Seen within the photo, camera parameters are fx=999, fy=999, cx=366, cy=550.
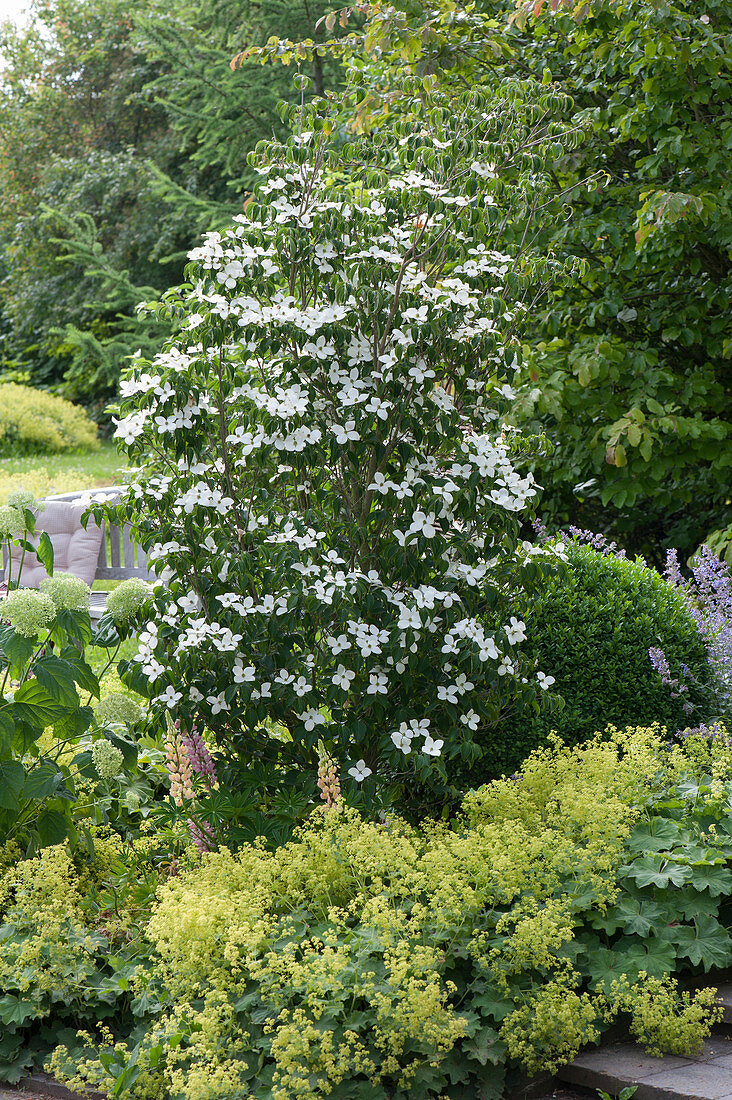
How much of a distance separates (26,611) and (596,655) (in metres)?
2.12

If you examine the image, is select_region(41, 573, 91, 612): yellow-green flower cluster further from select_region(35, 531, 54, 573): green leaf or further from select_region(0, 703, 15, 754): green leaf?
select_region(0, 703, 15, 754): green leaf

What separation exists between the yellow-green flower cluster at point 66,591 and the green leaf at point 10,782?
487 millimetres

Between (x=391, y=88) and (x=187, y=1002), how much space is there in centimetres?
515

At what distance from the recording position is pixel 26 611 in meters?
2.91

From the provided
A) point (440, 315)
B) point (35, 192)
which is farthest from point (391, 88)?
point (35, 192)

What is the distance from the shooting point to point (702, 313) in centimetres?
548

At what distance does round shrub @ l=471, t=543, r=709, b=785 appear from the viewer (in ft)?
12.3

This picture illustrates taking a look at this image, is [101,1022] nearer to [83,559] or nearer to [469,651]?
[469,651]

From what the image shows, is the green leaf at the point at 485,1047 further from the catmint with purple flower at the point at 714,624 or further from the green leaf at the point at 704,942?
the catmint with purple flower at the point at 714,624

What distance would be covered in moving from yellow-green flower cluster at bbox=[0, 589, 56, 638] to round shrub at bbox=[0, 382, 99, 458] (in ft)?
40.2

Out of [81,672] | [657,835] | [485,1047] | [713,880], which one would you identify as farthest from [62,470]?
[485,1047]

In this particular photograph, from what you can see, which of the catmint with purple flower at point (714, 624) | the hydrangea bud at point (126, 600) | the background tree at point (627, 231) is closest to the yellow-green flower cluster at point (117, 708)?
the hydrangea bud at point (126, 600)

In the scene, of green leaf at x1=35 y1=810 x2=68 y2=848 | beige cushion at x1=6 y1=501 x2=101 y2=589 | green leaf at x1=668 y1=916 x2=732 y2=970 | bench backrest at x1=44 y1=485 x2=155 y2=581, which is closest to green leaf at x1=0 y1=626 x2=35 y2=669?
green leaf at x1=35 y1=810 x2=68 y2=848

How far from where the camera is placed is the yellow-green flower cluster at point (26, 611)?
2.89 m
